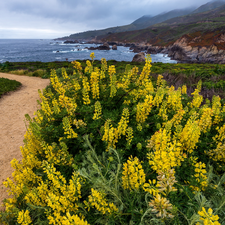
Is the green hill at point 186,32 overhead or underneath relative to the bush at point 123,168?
overhead

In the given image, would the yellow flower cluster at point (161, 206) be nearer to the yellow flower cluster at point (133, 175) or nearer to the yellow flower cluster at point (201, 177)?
the yellow flower cluster at point (133, 175)

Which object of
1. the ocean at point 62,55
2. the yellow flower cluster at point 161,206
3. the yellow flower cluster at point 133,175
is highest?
the ocean at point 62,55

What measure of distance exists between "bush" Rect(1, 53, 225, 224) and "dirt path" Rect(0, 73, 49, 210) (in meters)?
1.13

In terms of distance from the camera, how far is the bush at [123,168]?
1.59 metres

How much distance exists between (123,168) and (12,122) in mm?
7849

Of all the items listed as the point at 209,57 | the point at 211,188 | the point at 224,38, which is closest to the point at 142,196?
the point at 211,188

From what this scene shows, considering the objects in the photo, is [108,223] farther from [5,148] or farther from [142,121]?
[5,148]

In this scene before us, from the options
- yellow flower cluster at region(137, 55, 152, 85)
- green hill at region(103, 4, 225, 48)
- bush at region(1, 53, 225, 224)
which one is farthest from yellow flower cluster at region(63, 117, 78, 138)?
green hill at region(103, 4, 225, 48)

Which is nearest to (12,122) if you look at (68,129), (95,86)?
(95,86)

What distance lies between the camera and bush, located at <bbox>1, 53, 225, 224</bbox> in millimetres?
1591

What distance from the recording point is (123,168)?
162 centimetres

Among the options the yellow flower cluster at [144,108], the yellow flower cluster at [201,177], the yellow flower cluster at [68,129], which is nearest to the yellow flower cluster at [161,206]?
the yellow flower cluster at [201,177]

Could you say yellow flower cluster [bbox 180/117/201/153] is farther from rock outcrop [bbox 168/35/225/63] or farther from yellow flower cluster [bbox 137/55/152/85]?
rock outcrop [bbox 168/35/225/63]

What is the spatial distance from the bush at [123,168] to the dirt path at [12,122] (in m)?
1.13
